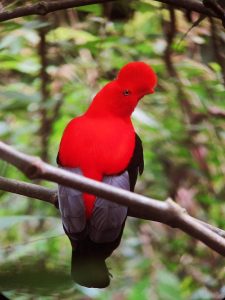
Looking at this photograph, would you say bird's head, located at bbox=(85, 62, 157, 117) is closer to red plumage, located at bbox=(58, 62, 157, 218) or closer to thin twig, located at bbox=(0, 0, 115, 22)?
red plumage, located at bbox=(58, 62, 157, 218)

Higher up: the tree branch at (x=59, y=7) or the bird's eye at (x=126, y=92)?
the tree branch at (x=59, y=7)

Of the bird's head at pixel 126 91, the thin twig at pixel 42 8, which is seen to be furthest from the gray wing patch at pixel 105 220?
the thin twig at pixel 42 8

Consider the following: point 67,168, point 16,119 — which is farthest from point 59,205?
point 16,119

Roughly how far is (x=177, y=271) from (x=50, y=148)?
0.20 m

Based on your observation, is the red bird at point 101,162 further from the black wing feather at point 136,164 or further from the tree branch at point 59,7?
the tree branch at point 59,7

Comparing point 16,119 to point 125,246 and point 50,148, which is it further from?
point 125,246

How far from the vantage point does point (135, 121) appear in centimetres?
68

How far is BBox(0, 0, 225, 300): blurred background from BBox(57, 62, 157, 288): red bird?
2 centimetres

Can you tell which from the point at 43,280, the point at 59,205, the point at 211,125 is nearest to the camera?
the point at 43,280

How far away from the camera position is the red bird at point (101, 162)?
0.59 m

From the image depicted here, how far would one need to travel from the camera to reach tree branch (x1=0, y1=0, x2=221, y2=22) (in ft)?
2.28

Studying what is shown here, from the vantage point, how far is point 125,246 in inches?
25.4

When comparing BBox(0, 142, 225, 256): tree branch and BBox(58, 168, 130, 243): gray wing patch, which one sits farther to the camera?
BBox(58, 168, 130, 243): gray wing patch

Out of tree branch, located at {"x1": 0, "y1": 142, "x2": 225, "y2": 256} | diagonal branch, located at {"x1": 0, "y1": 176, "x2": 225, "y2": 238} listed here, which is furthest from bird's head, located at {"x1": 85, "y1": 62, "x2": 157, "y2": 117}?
tree branch, located at {"x1": 0, "y1": 142, "x2": 225, "y2": 256}
